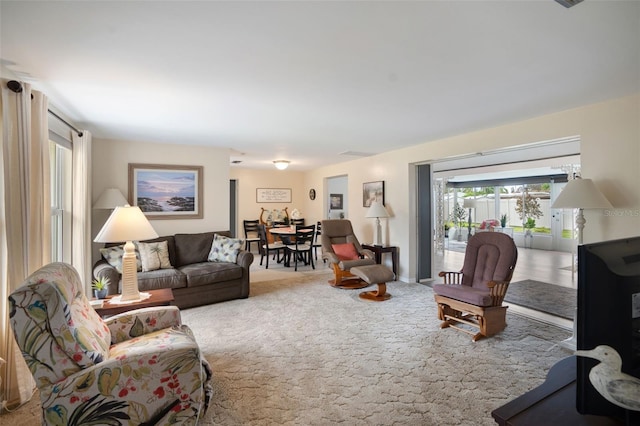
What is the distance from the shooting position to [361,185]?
6492 millimetres

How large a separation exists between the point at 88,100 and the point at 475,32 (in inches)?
127

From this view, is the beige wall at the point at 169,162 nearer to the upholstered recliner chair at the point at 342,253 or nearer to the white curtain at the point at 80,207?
the white curtain at the point at 80,207

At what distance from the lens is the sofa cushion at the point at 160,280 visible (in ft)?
12.3

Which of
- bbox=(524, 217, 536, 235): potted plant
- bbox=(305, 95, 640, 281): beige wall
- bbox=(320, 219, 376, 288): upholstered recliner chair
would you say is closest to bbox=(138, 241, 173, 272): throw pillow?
bbox=(320, 219, 376, 288): upholstered recliner chair

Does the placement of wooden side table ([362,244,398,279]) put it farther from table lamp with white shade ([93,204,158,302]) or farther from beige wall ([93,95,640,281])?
table lamp with white shade ([93,204,158,302])

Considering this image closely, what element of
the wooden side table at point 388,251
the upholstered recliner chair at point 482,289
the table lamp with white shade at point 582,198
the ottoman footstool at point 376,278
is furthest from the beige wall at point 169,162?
the table lamp with white shade at point 582,198

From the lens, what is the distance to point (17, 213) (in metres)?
2.14

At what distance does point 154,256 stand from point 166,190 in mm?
1213

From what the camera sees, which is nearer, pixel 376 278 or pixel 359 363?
pixel 359 363

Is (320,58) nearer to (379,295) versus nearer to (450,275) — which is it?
(450,275)

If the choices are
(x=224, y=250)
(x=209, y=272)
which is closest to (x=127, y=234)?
(x=209, y=272)

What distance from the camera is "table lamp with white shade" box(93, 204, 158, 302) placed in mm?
2537

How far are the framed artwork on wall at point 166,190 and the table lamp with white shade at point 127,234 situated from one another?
7.62 feet

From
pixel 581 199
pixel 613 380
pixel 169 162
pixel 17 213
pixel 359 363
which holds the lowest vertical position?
pixel 359 363
